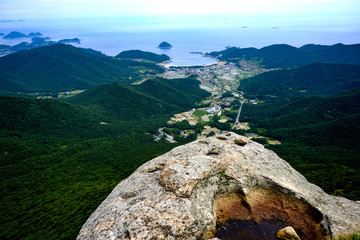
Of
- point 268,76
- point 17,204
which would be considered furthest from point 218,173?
point 268,76

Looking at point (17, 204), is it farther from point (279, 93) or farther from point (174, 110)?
point (279, 93)

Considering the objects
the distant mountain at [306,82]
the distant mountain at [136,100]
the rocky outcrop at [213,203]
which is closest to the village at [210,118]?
the distant mountain at [136,100]

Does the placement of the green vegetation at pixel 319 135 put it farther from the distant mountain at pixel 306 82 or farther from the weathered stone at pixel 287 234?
the distant mountain at pixel 306 82

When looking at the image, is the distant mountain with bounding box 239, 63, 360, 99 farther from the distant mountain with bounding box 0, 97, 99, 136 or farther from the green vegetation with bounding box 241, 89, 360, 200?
the distant mountain with bounding box 0, 97, 99, 136

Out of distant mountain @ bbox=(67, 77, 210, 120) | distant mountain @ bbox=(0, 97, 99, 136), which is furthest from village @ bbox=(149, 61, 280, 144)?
distant mountain @ bbox=(0, 97, 99, 136)

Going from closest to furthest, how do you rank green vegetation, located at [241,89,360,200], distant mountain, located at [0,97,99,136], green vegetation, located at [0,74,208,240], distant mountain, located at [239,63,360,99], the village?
green vegetation, located at [0,74,208,240], green vegetation, located at [241,89,360,200], distant mountain, located at [0,97,99,136], the village, distant mountain, located at [239,63,360,99]
